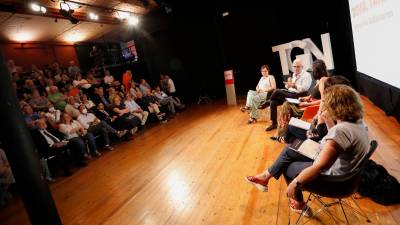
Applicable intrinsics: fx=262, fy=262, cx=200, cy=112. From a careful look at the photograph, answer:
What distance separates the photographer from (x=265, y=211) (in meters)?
2.45

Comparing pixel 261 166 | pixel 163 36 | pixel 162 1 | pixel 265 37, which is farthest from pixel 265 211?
pixel 163 36

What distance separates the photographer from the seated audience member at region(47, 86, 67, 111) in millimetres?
Answer: 6421

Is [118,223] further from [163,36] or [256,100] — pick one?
[163,36]

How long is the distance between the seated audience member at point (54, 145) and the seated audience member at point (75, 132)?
4.4 inches

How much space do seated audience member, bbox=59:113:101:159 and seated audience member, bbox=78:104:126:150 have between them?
15cm

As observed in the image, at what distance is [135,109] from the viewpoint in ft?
23.7

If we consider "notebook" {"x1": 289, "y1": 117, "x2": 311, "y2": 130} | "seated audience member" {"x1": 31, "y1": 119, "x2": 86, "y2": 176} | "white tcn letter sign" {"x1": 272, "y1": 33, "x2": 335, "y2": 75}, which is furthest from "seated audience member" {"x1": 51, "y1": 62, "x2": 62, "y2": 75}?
"notebook" {"x1": 289, "y1": 117, "x2": 311, "y2": 130}

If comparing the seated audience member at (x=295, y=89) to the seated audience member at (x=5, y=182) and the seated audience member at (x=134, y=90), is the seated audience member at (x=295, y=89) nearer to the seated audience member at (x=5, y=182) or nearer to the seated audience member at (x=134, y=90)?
the seated audience member at (x=5, y=182)

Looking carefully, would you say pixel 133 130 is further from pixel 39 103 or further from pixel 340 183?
pixel 340 183

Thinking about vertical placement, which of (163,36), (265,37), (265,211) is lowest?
(265,211)

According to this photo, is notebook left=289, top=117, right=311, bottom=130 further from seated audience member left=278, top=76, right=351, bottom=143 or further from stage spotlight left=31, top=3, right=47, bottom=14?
stage spotlight left=31, top=3, right=47, bottom=14

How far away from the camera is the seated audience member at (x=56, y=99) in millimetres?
6421

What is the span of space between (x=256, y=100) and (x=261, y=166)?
8.14 feet

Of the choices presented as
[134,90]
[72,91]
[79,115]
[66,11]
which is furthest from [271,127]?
[66,11]
